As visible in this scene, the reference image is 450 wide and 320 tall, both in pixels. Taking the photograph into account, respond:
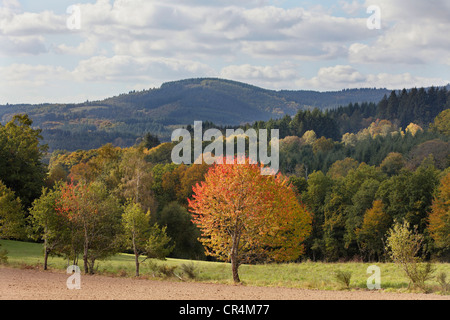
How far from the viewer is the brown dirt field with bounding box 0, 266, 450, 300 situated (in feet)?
74.2

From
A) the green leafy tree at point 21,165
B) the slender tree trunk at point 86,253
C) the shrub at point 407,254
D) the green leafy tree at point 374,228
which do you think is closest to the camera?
the shrub at point 407,254

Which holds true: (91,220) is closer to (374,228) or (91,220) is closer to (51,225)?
(51,225)

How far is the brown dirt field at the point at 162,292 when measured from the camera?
22609mm

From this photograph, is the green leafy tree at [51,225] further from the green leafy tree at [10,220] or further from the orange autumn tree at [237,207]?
the orange autumn tree at [237,207]

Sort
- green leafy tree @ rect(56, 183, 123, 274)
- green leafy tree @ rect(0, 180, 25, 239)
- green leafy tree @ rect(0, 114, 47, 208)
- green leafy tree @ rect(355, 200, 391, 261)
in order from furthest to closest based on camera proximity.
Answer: green leafy tree @ rect(355, 200, 391, 261), green leafy tree @ rect(0, 114, 47, 208), green leafy tree @ rect(0, 180, 25, 239), green leafy tree @ rect(56, 183, 123, 274)

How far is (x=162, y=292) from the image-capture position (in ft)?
82.3

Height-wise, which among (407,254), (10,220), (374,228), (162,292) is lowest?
(374,228)

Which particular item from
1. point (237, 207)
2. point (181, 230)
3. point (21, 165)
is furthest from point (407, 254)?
point (181, 230)

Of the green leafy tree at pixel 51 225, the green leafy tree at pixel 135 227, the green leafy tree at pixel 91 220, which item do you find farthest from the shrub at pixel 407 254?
the green leafy tree at pixel 51 225

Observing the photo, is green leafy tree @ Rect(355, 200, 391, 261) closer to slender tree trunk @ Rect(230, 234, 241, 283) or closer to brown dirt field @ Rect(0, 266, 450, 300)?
slender tree trunk @ Rect(230, 234, 241, 283)

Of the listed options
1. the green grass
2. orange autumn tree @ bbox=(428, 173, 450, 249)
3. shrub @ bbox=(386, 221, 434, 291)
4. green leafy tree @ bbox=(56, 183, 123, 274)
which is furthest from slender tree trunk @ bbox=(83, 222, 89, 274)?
orange autumn tree @ bbox=(428, 173, 450, 249)
